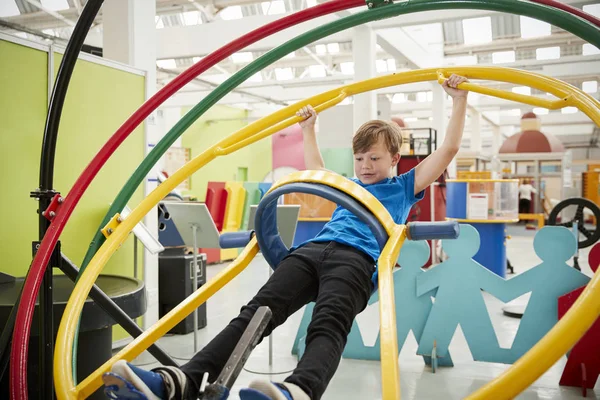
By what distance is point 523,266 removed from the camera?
26.7 feet

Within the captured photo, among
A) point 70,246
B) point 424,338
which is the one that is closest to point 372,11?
point 424,338

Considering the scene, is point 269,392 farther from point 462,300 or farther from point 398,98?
point 398,98

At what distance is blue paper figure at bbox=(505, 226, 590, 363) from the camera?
340 cm

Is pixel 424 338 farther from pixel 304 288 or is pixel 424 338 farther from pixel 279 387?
pixel 279 387

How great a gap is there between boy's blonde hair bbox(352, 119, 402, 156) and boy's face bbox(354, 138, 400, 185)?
0.05 ft

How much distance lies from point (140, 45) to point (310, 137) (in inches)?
109

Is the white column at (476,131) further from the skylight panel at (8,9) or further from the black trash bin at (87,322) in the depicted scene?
the black trash bin at (87,322)

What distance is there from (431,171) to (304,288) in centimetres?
72

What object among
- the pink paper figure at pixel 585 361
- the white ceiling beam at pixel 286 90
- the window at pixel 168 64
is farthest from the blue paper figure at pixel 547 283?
the window at pixel 168 64

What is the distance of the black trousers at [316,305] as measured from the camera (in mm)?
1514

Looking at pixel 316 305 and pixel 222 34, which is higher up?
pixel 222 34

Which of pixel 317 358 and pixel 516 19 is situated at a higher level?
pixel 516 19

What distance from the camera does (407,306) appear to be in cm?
368

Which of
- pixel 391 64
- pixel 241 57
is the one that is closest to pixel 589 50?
pixel 391 64
